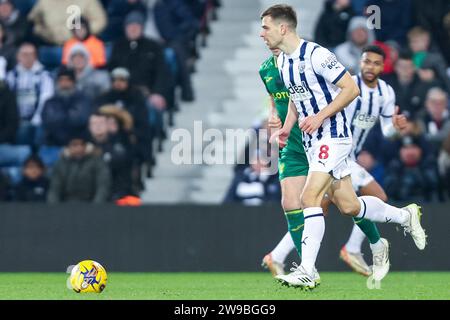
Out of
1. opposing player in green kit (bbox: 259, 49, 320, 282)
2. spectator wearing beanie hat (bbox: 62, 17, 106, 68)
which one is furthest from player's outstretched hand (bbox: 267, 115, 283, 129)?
spectator wearing beanie hat (bbox: 62, 17, 106, 68)

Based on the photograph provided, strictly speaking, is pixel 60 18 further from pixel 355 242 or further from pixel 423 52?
pixel 355 242

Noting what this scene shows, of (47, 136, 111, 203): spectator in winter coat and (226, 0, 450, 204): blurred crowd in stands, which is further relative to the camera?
(47, 136, 111, 203): spectator in winter coat

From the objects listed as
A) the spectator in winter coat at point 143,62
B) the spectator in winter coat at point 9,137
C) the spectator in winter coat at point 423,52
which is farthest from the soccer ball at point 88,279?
the spectator in winter coat at point 423,52

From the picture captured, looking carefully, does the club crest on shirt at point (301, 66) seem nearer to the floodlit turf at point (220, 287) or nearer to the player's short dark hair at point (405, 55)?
the floodlit turf at point (220, 287)

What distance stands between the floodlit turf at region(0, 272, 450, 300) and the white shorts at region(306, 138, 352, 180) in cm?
92

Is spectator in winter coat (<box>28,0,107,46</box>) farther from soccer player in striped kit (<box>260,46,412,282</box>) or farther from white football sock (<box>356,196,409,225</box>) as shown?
white football sock (<box>356,196,409,225</box>)

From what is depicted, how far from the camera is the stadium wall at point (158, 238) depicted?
14234 millimetres

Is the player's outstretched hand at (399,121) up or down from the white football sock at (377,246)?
up

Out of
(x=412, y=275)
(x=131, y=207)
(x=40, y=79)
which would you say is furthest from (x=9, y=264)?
(x=412, y=275)

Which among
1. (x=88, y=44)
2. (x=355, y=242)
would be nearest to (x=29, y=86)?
(x=88, y=44)

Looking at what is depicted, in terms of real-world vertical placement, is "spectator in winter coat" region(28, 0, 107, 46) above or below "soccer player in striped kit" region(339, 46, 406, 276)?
above

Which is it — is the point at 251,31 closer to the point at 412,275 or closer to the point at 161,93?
the point at 161,93

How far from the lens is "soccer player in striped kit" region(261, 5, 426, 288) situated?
9.93 metres

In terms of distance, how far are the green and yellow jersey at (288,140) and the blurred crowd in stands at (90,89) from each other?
170 inches
